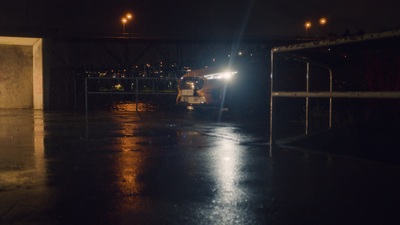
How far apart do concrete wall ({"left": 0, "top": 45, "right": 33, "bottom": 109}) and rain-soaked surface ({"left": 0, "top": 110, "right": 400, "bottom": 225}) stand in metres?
14.0

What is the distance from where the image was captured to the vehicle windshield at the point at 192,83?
46.8 feet

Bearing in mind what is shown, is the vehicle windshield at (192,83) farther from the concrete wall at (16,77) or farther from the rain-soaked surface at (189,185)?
the concrete wall at (16,77)

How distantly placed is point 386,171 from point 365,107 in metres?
4.55

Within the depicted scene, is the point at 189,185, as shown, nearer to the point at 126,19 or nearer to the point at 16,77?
the point at 16,77

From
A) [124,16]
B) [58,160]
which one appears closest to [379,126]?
→ [58,160]

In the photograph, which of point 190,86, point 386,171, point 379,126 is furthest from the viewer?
point 190,86

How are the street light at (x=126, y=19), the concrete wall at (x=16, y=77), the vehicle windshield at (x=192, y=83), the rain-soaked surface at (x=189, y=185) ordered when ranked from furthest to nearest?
the street light at (x=126, y=19) → the concrete wall at (x=16, y=77) → the vehicle windshield at (x=192, y=83) → the rain-soaked surface at (x=189, y=185)

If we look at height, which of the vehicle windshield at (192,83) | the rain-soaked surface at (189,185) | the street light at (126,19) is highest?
the street light at (126,19)

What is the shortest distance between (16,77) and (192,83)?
1016cm

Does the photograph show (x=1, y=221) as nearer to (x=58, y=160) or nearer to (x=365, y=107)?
(x=58, y=160)

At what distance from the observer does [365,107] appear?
992 cm

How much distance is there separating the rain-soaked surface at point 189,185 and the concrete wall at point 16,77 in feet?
45.8

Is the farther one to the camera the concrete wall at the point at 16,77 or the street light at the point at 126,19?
the street light at the point at 126,19

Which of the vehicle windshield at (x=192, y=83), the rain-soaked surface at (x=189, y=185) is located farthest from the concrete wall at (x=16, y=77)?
the rain-soaked surface at (x=189, y=185)
